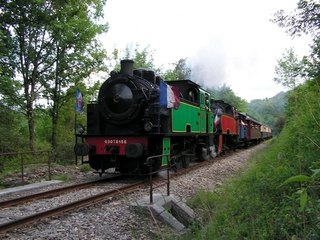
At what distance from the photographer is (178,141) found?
39.3 ft

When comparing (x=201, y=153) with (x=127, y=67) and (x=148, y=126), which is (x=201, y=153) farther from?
(x=127, y=67)

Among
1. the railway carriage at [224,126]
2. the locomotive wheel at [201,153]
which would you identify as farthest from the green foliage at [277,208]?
the railway carriage at [224,126]

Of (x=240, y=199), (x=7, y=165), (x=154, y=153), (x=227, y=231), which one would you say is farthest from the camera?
(x=7, y=165)

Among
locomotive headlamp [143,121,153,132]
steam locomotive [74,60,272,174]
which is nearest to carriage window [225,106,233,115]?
steam locomotive [74,60,272,174]

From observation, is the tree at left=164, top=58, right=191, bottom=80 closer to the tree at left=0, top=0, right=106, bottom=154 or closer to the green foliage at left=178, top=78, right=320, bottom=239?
the tree at left=0, top=0, right=106, bottom=154

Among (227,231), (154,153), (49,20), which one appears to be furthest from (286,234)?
(49,20)

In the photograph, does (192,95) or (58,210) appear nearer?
(58,210)

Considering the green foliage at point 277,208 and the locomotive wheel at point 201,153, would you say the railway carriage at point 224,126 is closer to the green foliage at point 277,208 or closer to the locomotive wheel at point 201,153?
the locomotive wheel at point 201,153

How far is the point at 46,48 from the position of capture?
18.1 meters

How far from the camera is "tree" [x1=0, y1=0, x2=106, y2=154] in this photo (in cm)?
1675

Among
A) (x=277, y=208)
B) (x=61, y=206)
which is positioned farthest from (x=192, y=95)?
(x=277, y=208)

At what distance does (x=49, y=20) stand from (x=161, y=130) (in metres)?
9.96

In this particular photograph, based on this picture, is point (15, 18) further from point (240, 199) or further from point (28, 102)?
point (240, 199)

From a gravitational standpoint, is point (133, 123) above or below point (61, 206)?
above
